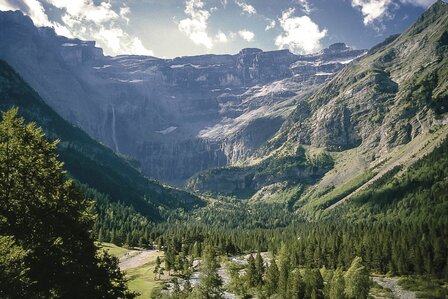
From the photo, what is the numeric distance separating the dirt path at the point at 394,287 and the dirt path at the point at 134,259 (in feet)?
296

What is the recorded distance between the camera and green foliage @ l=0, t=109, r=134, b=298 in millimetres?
24734

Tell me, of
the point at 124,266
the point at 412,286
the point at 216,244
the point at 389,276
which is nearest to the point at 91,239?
the point at 412,286

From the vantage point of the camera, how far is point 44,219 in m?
25.8

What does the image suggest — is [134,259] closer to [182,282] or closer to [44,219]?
[182,282]

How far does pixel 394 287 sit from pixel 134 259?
103496 millimetres

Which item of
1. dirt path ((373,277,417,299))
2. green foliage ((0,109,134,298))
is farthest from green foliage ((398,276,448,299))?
green foliage ((0,109,134,298))

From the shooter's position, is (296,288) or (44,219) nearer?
(44,219)

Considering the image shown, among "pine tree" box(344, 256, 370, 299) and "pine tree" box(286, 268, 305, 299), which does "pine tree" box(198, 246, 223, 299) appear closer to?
"pine tree" box(286, 268, 305, 299)

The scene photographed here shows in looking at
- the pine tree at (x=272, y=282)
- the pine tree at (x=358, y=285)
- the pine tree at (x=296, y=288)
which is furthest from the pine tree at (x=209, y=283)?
the pine tree at (x=358, y=285)

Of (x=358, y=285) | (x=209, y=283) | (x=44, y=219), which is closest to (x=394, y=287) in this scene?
(x=358, y=285)

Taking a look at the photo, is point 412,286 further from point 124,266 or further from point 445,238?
point 124,266

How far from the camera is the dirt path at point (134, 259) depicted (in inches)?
6506

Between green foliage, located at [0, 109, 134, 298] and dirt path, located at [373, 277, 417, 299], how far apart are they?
105520 mm

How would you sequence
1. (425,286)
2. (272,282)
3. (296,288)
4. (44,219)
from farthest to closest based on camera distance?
(425,286) → (272,282) → (296,288) → (44,219)
